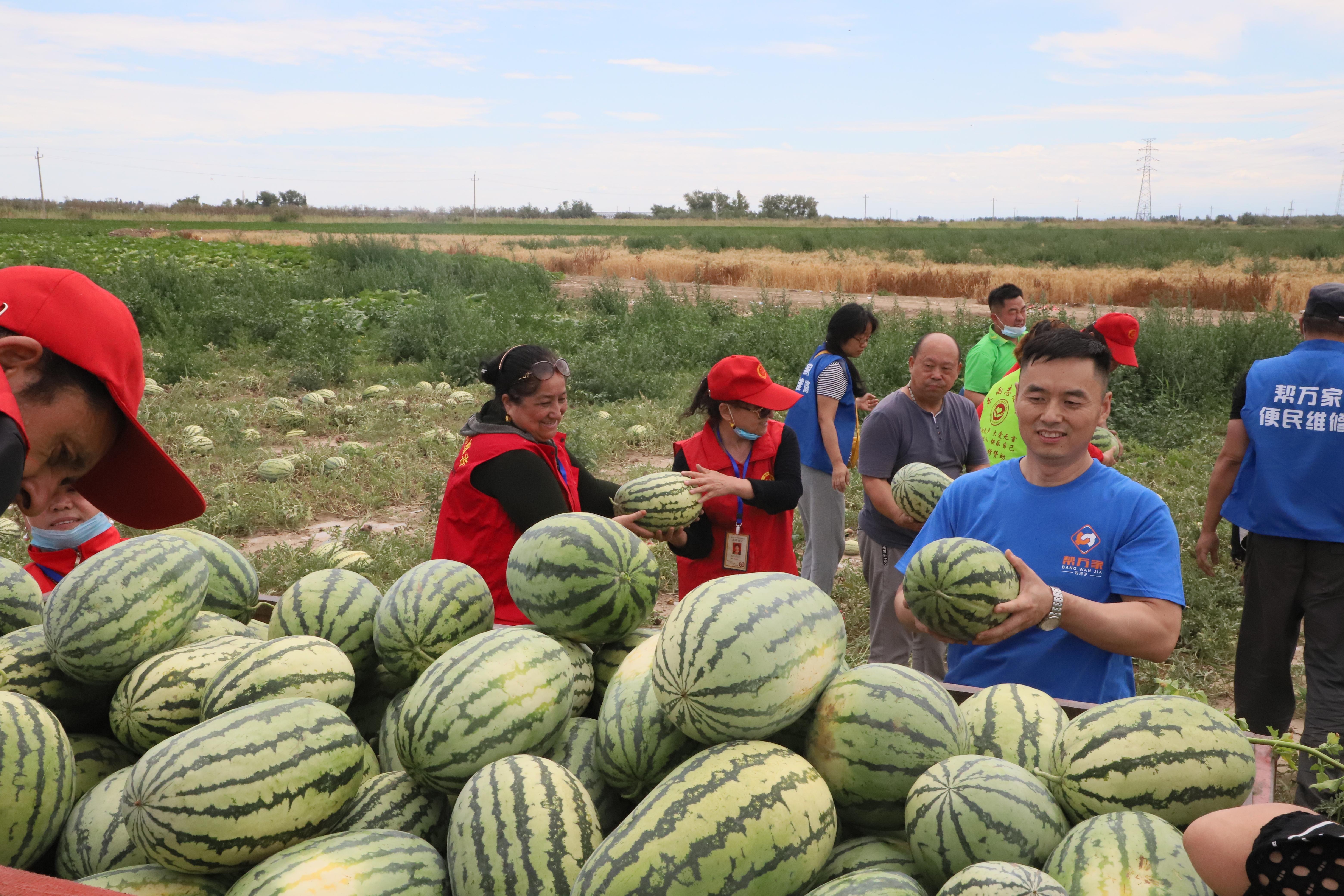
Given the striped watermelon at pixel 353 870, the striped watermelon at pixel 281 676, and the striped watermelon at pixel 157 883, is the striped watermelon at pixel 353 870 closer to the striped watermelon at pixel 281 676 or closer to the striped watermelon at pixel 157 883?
the striped watermelon at pixel 157 883

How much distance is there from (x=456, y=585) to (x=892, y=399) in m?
3.45

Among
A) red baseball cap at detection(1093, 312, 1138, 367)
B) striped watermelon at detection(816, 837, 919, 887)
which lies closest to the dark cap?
red baseball cap at detection(1093, 312, 1138, 367)

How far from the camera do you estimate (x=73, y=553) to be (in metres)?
3.19

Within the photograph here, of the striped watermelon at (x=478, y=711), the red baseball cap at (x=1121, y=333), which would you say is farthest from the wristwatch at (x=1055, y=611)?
the red baseball cap at (x=1121, y=333)

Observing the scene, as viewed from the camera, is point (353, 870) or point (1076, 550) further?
point (1076, 550)

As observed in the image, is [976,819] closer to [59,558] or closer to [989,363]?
[59,558]

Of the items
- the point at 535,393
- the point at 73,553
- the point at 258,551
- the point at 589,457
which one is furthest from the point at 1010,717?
the point at 589,457

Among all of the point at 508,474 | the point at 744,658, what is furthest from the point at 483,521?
the point at 744,658

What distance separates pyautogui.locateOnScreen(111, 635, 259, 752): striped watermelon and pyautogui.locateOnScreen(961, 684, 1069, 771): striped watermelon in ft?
5.09

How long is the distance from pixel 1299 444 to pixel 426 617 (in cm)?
432

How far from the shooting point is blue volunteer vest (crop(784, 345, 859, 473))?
19.5ft

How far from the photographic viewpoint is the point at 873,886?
1.31 metres

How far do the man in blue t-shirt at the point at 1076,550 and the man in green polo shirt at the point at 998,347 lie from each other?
378cm

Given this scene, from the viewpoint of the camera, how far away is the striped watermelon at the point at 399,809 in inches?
63.4
